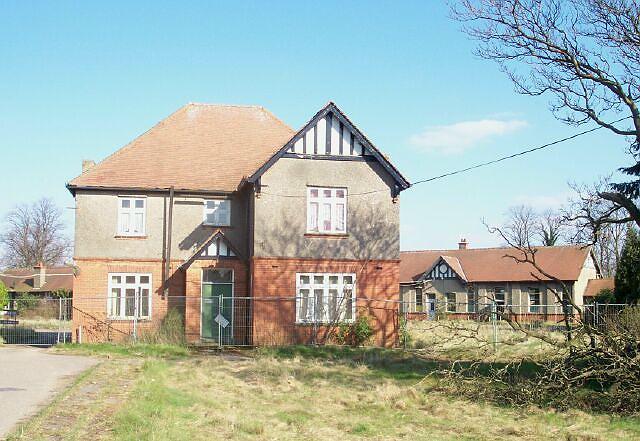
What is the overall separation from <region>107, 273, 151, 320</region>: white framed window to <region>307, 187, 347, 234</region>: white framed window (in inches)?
256

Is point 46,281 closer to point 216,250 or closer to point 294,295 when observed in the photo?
point 216,250

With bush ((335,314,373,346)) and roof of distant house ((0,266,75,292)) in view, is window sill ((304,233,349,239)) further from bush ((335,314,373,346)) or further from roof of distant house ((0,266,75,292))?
roof of distant house ((0,266,75,292))

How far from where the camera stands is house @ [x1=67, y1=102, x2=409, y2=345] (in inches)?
1007

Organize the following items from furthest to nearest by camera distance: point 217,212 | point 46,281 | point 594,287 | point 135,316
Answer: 1. point 46,281
2. point 594,287
3. point 217,212
4. point 135,316

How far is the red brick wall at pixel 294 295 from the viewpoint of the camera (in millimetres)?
25297

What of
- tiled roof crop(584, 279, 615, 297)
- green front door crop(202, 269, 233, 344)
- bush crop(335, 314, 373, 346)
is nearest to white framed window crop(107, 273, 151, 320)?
green front door crop(202, 269, 233, 344)

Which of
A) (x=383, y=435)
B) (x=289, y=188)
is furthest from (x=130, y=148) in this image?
(x=383, y=435)

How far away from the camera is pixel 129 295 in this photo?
89.7ft

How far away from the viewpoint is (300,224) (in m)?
25.8

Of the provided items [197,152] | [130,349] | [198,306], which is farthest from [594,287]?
[130,349]

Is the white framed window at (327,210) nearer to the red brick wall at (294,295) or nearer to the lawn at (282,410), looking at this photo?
the red brick wall at (294,295)

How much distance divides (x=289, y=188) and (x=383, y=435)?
598 inches

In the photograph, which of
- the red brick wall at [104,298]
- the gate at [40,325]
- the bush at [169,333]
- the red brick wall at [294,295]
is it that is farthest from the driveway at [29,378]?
the red brick wall at [294,295]

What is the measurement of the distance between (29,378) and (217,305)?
435 inches
